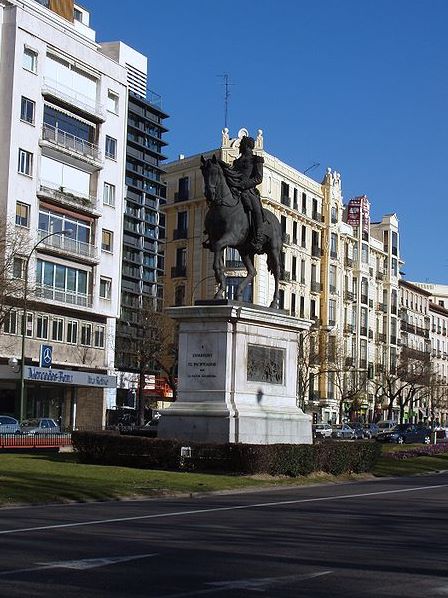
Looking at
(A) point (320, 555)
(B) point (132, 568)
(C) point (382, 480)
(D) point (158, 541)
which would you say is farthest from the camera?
(C) point (382, 480)

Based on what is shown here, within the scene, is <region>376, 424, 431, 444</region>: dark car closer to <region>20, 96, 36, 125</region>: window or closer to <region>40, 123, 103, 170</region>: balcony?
<region>40, 123, 103, 170</region>: balcony

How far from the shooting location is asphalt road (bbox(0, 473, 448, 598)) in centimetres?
1092

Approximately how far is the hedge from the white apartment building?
3241 cm

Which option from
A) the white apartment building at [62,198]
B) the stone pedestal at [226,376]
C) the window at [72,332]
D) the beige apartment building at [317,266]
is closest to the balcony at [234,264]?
the beige apartment building at [317,266]

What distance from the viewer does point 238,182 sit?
33.2 m

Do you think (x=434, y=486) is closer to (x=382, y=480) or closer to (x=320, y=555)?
(x=382, y=480)

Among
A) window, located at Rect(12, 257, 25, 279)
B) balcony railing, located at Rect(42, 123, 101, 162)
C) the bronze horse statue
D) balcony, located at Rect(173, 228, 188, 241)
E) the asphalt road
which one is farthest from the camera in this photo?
balcony, located at Rect(173, 228, 188, 241)

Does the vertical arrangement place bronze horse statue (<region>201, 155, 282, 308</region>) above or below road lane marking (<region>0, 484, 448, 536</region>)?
above

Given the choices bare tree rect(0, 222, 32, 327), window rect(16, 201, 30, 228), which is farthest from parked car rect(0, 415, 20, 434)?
window rect(16, 201, 30, 228)

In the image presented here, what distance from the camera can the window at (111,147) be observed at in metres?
80.2

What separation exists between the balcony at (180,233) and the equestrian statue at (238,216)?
229ft

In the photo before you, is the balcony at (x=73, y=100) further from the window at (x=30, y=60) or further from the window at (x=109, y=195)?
the window at (x=109, y=195)

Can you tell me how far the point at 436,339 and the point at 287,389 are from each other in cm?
12995

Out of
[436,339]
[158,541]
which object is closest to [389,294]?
[436,339]
